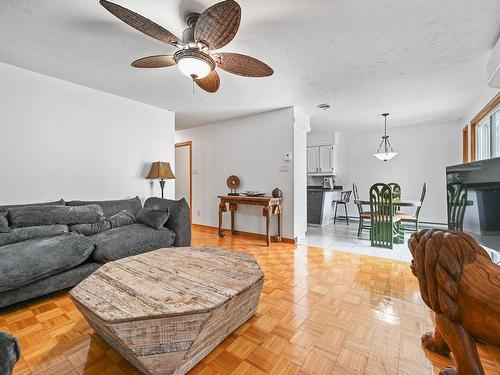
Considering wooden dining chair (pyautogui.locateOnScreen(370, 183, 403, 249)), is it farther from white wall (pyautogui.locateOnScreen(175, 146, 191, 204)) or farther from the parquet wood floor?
white wall (pyautogui.locateOnScreen(175, 146, 191, 204))

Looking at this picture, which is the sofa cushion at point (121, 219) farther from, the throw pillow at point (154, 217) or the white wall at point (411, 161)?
the white wall at point (411, 161)

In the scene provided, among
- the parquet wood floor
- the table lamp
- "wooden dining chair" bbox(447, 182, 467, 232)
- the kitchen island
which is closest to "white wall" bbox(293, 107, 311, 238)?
the kitchen island

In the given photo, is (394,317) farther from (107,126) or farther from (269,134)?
(107,126)

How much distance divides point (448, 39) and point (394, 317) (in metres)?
2.27

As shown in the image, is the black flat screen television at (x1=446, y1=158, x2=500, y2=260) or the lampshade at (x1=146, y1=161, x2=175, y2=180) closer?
the black flat screen television at (x1=446, y1=158, x2=500, y2=260)

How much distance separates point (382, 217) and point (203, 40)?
10.8 feet

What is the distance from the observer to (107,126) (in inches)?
123

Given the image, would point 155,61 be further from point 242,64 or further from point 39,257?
point 39,257

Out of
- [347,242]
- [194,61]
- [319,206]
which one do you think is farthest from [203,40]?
[319,206]

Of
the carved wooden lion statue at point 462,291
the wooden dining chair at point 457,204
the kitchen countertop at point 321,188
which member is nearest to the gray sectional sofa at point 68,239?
the carved wooden lion statue at point 462,291

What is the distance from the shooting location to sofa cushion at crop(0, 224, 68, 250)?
188cm

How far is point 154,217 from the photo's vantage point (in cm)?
264

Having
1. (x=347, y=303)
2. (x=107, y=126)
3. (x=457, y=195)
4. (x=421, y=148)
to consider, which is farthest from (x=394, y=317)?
(x=421, y=148)

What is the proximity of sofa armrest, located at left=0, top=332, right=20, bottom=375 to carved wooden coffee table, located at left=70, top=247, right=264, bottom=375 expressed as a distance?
347 millimetres
